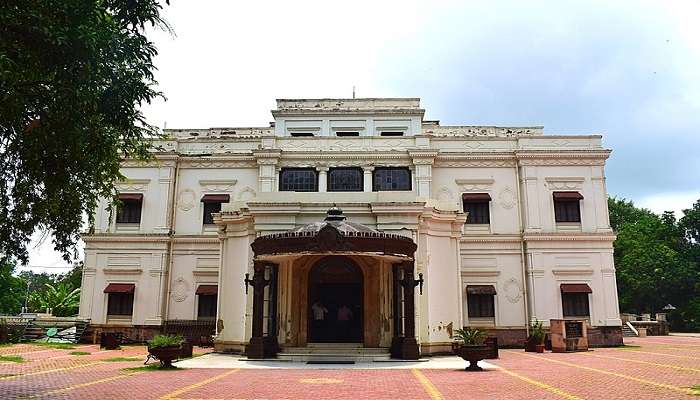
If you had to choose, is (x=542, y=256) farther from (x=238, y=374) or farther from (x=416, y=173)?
(x=238, y=374)

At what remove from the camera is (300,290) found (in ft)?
65.5

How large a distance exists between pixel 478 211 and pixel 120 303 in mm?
19888

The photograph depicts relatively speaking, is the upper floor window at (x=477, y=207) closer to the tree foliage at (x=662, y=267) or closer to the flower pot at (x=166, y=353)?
the flower pot at (x=166, y=353)

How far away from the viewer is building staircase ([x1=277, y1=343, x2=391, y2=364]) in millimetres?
17781

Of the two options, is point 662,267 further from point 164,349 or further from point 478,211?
point 164,349

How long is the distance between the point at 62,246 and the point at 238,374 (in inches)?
215

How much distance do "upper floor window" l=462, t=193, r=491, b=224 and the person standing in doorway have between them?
12409mm

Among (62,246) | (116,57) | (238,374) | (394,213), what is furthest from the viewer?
(394,213)

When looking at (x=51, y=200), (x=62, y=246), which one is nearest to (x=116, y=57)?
(x=51, y=200)

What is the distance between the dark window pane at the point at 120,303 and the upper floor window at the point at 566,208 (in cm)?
2316

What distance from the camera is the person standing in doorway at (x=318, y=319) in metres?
20.0

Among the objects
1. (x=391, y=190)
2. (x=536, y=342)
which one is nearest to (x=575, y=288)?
(x=536, y=342)

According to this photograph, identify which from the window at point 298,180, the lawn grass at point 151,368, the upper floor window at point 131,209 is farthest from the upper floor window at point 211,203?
the lawn grass at point 151,368

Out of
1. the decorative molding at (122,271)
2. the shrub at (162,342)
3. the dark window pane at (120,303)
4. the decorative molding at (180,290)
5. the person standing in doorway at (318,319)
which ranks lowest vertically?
the shrub at (162,342)
